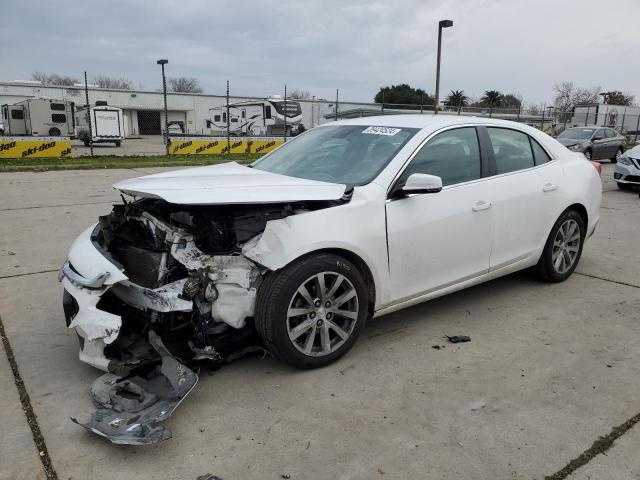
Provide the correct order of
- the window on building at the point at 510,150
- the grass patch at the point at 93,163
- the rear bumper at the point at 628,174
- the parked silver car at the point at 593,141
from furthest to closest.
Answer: the parked silver car at the point at 593,141 < the grass patch at the point at 93,163 < the rear bumper at the point at 628,174 < the window on building at the point at 510,150

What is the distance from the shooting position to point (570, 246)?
4953 mm

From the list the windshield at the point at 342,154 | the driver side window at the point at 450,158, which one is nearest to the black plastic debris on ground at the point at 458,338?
Answer: the driver side window at the point at 450,158

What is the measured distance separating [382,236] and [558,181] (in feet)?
7.23

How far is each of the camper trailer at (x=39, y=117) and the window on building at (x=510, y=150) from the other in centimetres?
3077

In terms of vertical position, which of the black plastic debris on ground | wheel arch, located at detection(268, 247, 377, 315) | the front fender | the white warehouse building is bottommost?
the black plastic debris on ground

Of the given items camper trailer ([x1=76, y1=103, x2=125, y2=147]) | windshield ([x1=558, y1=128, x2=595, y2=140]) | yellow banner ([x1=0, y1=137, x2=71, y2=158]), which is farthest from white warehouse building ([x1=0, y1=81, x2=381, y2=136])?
yellow banner ([x1=0, y1=137, x2=71, y2=158])

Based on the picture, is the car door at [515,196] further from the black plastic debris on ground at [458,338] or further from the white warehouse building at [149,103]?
A: the white warehouse building at [149,103]

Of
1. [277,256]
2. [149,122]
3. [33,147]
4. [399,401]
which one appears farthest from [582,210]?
[149,122]

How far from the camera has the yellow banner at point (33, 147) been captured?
55.2 feet

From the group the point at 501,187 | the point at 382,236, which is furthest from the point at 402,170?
the point at 501,187

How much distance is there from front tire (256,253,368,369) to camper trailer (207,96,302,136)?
30.2m

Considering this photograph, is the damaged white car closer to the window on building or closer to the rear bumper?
the window on building

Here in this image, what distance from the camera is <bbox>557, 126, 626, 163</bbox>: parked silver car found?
18.1m

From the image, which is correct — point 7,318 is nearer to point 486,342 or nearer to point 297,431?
point 297,431
